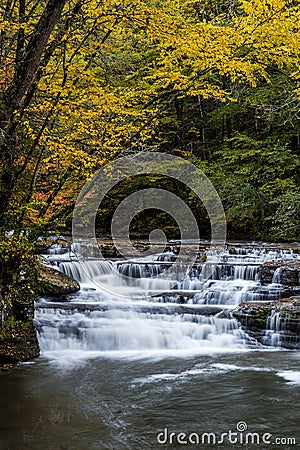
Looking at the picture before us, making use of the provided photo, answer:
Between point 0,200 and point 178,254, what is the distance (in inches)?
279

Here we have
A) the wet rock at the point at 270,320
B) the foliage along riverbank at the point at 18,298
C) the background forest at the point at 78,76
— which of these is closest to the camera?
the background forest at the point at 78,76

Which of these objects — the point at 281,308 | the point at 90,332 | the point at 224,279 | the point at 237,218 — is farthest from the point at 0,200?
the point at 237,218

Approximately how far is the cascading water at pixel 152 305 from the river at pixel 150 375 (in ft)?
0.07

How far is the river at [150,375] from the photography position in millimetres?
4793

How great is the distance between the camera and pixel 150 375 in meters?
6.76

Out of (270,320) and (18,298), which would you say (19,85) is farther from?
(270,320)

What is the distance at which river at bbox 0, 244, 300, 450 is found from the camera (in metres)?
4.79

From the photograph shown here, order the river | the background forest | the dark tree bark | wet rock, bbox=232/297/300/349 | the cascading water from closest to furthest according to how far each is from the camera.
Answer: the river → the dark tree bark → the background forest → wet rock, bbox=232/297/300/349 → the cascading water

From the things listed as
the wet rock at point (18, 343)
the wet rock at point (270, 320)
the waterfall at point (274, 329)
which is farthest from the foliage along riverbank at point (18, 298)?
the waterfall at point (274, 329)

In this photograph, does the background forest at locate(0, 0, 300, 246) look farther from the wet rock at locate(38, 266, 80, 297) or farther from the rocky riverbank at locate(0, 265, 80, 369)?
the wet rock at locate(38, 266, 80, 297)

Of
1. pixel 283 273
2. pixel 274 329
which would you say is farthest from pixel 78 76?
pixel 283 273

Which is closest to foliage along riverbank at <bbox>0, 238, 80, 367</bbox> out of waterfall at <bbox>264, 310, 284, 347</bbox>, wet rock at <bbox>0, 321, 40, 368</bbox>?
wet rock at <bbox>0, 321, 40, 368</bbox>

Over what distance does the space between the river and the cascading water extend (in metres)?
0.02

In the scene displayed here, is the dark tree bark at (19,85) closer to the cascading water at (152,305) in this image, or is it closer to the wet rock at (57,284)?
the cascading water at (152,305)
